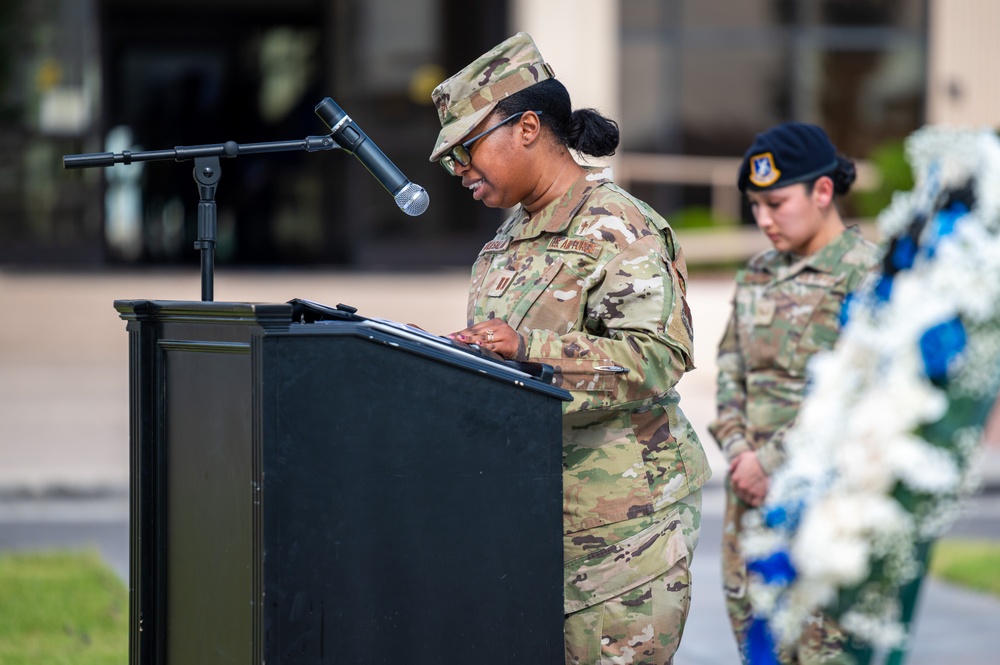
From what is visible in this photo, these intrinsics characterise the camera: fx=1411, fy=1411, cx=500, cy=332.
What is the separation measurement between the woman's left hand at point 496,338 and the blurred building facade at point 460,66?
39.1 ft

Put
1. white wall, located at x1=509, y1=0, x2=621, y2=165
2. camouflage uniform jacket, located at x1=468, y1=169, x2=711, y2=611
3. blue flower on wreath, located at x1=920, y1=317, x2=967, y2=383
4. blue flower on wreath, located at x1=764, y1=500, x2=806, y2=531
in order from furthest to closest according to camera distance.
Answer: white wall, located at x1=509, y1=0, x2=621, y2=165
camouflage uniform jacket, located at x1=468, y1=169, x2=711, y2=611
blue flower on wreath, located at x1=764, y1=500, x2=806, y2=531
blue flower on wreath, located at x1=920, y1=317, x2=967, y2=383

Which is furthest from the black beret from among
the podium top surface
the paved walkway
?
the paved walkway

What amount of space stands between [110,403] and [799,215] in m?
8.93

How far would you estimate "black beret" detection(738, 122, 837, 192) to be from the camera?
3.90 m

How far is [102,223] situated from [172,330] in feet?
42.6

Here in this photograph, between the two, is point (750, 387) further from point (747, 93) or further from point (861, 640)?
point (747, 93)

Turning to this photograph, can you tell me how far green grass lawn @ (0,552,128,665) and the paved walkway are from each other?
34 cm

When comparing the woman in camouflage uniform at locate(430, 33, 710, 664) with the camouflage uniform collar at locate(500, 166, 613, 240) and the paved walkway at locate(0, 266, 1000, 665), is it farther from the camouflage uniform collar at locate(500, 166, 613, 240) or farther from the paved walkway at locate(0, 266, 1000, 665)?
the paved walkway at locate(0, 266, 1000, 665)

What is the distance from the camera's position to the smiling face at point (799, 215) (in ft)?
12.9

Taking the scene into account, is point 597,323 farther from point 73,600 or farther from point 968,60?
point 968,60

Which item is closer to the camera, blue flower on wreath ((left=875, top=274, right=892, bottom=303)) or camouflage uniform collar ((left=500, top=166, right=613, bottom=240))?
blue flower on wreath ((left=875, top=274, right=892, bottom=303))

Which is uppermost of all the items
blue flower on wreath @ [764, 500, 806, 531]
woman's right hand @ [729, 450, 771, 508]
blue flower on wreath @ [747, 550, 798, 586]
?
blue flower on wreath @ [764, 500, 806, 531]

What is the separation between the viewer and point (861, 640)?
1.60 meters

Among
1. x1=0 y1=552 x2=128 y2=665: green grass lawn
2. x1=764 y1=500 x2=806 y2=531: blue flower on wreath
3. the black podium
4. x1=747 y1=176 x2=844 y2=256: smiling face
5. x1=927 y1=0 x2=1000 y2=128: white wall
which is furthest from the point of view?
x1=927 y1=0 x2=1000 y2=128: white wall
